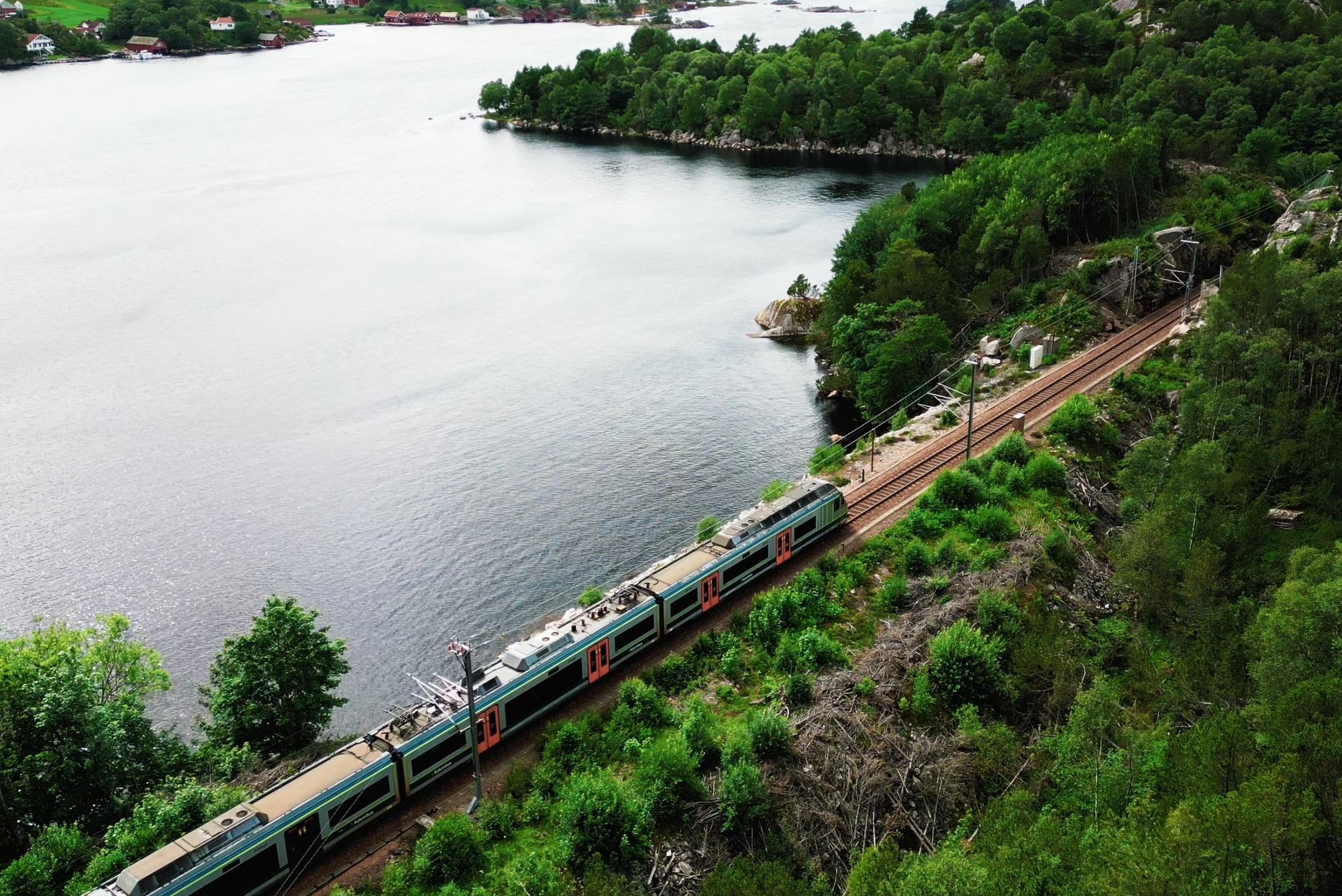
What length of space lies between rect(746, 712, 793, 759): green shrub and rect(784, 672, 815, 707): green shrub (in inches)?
126

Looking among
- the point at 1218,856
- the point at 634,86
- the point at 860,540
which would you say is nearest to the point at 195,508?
the point at 860,540

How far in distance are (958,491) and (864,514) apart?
540 centimetres

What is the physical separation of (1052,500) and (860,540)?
11265mm

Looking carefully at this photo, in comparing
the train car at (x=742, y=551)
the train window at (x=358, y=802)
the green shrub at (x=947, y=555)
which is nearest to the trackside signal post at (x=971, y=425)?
the green shrub at (x=947, y=555)

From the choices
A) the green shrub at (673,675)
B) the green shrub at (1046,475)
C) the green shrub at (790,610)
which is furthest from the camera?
the green shrub at (1046,475)

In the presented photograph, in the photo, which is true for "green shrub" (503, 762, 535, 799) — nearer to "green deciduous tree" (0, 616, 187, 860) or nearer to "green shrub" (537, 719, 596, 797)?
"green shrub" (537, 719, 596, 797)

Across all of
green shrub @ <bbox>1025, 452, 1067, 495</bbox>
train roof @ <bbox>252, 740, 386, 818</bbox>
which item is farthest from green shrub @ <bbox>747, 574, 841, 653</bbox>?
train roof @ <bbox>252, 740, 386, 818</bbox>

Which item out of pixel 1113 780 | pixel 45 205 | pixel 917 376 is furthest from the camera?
pixel 45 205

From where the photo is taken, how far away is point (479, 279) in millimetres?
113938

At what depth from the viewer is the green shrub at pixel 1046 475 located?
5978cm

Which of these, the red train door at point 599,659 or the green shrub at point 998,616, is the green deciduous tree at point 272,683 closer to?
the red train door at point 599,659

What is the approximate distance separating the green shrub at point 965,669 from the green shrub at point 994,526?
38.1ft

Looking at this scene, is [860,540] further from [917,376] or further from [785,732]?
[917,376]

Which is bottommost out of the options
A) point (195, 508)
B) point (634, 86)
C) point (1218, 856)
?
point (195, 508)
